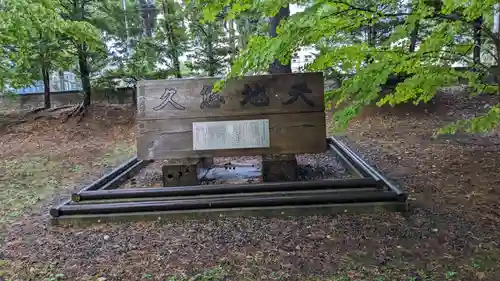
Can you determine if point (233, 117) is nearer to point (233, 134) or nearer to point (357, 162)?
point (233, 134)

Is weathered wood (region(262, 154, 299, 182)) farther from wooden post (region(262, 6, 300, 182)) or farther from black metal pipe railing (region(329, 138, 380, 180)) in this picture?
black metal pipe railing (region(329, 138, 380, 180))

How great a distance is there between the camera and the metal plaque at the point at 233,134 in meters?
4.59

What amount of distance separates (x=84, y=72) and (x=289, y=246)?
342 inches

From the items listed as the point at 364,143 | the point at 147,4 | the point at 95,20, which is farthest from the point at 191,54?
the point at 364,143

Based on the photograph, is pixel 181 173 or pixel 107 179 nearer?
pixel 181 173

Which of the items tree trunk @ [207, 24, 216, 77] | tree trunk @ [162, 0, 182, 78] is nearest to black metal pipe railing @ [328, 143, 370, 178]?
tree trunk @ [207, 24, 216, 77]

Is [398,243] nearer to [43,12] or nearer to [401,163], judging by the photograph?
[401,163]

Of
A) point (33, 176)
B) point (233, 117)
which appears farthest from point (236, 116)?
point (33, 176)

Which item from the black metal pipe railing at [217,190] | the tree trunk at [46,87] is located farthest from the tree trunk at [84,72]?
the black metal pipe railing at [217,190]

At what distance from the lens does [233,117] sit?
4.58m

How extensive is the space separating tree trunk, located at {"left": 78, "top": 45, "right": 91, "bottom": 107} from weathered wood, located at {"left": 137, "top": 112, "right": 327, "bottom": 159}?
6.05m

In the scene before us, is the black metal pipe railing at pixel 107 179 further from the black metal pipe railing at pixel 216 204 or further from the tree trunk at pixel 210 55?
the tree trunk at pixel 210 55

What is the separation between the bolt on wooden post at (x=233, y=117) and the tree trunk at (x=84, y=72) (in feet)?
19.4

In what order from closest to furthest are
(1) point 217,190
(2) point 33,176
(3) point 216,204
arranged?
(3) point 216,204 < (1) point 217,190 < (2) point 33,176
